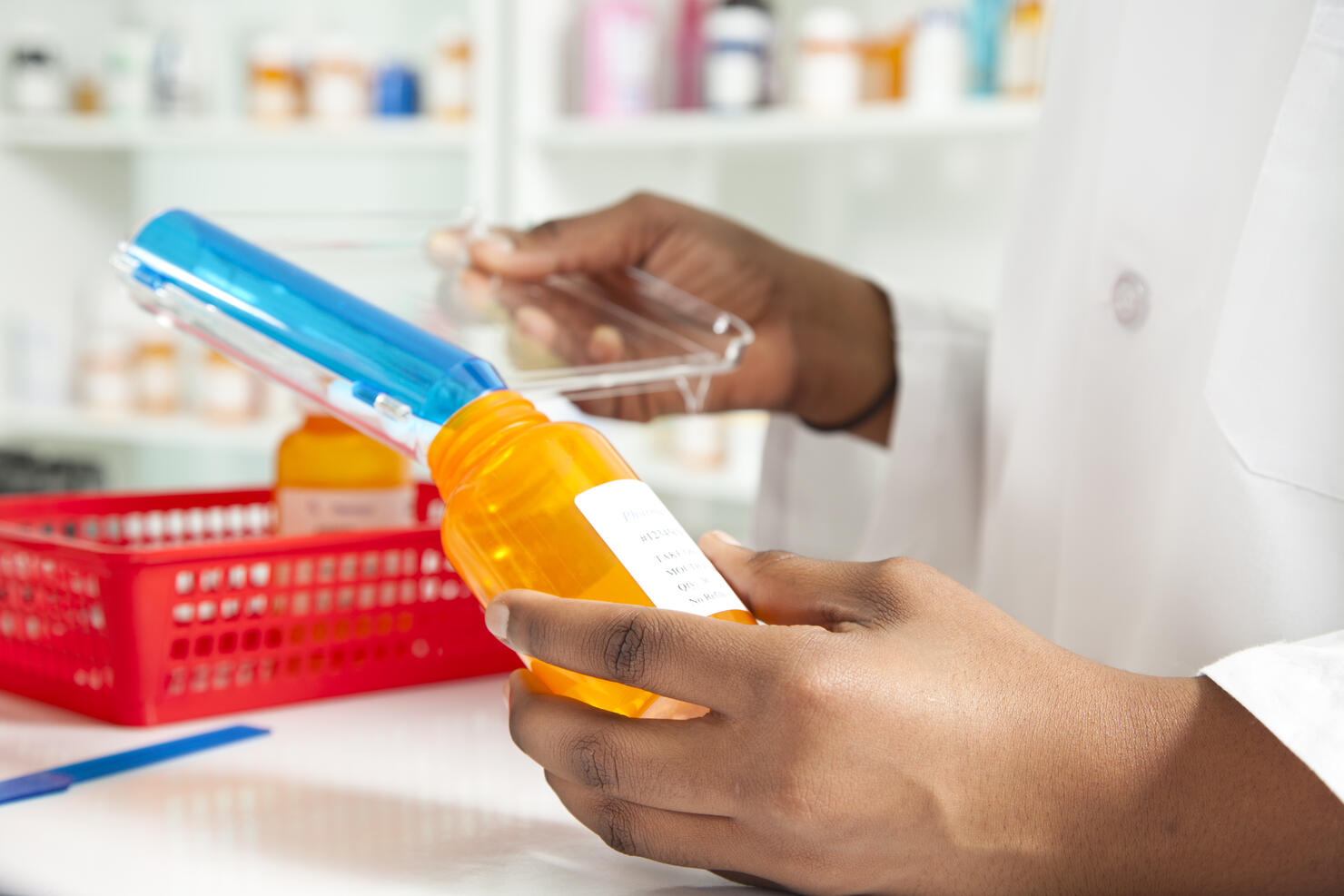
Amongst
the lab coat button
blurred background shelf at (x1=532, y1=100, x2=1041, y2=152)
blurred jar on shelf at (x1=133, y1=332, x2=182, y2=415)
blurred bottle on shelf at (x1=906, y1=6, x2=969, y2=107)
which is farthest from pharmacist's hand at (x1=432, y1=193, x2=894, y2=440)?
blurred jar on shelf at (x1=133, y1=332, x2=182, y2=415)

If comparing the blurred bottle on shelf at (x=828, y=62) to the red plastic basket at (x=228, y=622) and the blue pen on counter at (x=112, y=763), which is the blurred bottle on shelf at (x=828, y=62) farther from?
the blue pen on counter at (x=112, y=763)

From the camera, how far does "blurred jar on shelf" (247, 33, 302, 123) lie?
1852 mm

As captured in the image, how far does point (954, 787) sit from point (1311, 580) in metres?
0.22

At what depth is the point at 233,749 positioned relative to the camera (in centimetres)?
46

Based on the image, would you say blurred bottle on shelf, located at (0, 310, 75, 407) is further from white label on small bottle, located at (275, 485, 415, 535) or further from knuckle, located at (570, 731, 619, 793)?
knuckle, located at (570, 731, 619, 793)

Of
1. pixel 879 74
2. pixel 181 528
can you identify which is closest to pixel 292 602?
pixel 181 528

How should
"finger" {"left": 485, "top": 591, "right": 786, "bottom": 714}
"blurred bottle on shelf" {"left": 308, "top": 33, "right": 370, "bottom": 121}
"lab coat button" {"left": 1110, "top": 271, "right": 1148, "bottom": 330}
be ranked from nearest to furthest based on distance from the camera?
1. "finger" {"left": 485, "top": 591, "right": 786, "bottom": 714}
2. "lab coat button" {"left": 1110, "top": 271, "right": 1148, "bottom": 330}
3. "blurred bottle on shelf" {"left": 308, "top": 33, "right": 370, "bottom": 121}

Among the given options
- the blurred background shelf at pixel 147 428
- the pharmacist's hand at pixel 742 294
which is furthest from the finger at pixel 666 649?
the blurred background shelf at pixel 147 428

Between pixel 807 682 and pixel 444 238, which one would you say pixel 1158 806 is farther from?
pixel 444 238

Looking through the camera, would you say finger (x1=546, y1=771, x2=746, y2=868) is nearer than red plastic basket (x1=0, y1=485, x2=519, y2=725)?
Yes

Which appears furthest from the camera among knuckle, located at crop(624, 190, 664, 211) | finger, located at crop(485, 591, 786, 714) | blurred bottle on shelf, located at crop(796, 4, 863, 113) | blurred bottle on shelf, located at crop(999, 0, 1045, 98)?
blurred bottle on shelf, located at crop(796, 4, 863, 113)

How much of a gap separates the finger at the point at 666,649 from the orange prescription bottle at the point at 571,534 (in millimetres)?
23

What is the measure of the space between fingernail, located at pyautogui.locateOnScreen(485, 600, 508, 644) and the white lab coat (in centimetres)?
21

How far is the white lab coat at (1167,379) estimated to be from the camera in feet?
1.49
